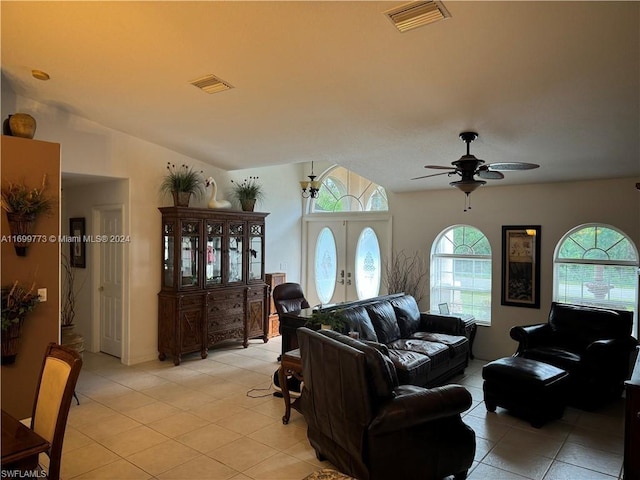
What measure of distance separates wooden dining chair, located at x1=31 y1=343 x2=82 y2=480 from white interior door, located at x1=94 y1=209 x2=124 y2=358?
364cm

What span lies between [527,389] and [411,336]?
1.67m

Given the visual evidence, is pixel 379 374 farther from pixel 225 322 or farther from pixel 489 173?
pixel 225 322

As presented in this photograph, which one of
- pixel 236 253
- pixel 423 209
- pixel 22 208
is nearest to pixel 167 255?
pixel 236 253

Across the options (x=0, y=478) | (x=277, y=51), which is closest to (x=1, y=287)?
(x=0, y=478)

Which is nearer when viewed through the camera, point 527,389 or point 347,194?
point 527,389

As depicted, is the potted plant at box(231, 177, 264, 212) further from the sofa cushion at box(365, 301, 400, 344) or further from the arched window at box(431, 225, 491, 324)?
the arched window at box(431, 225, 491, 324)

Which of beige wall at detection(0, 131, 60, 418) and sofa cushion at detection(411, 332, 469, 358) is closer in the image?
beige wall at detection(0, 131, 60, 418)

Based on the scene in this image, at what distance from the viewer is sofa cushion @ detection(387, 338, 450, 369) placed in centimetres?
468

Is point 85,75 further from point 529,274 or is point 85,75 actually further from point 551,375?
point 529,274

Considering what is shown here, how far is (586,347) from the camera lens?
480 cm

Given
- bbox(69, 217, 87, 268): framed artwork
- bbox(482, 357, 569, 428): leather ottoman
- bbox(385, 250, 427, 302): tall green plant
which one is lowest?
bbox(482, 357, 569, 428): leather ottoman

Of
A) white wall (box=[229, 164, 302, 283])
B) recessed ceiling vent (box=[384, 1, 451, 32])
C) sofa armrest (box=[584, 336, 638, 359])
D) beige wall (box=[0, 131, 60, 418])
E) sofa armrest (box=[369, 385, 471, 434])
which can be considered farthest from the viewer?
white wall (box=[229, 164, 302, 283])

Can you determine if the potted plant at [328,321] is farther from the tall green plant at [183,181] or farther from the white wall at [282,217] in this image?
the white wall at [282,217]

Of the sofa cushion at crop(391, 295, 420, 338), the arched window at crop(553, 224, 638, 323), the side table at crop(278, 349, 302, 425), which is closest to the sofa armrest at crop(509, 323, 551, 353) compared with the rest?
the arched window at crop(553, 224, 638, 323)
